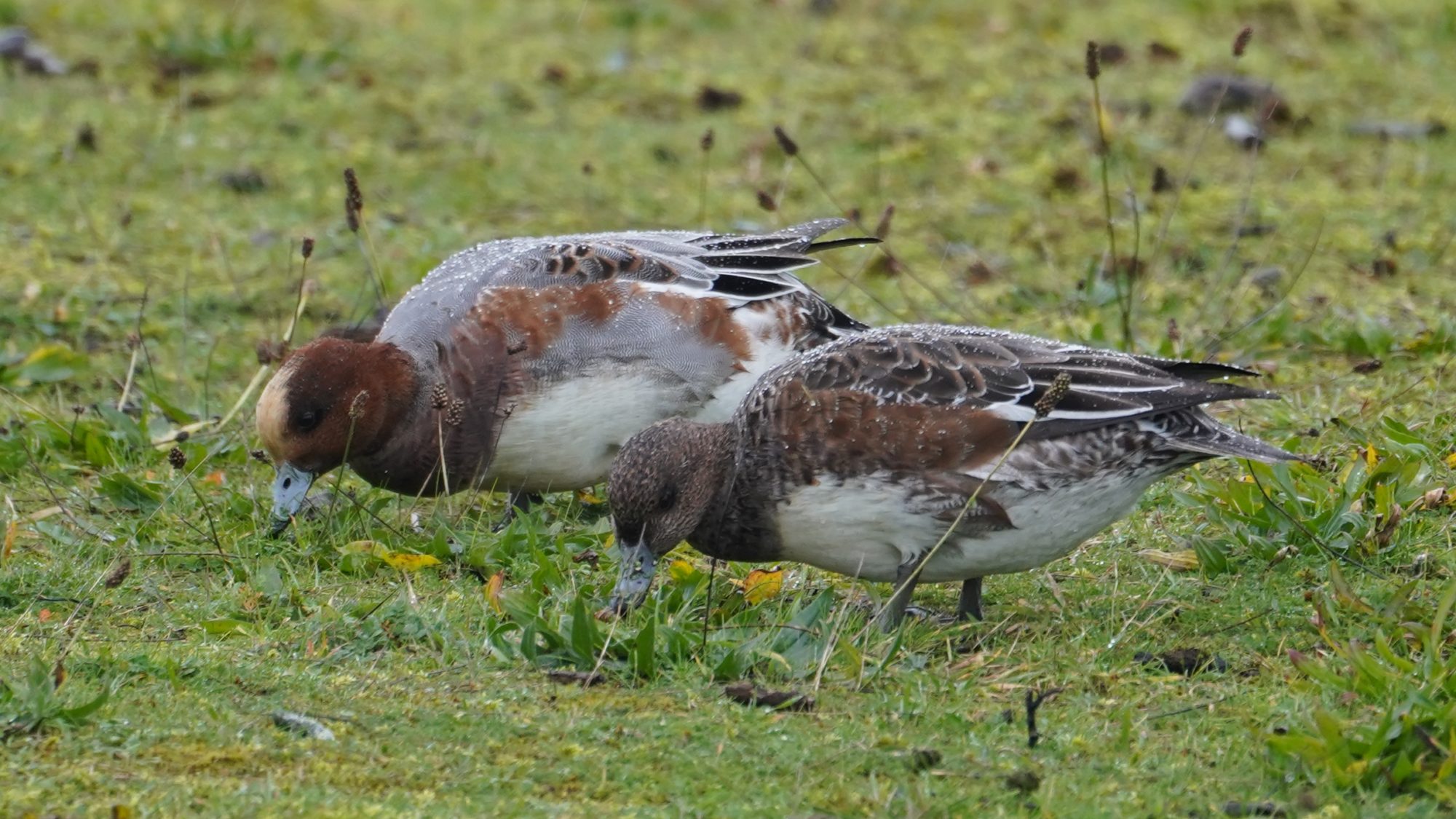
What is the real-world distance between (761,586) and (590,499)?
120 centimetres

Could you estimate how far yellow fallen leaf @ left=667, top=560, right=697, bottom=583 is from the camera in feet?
14.3

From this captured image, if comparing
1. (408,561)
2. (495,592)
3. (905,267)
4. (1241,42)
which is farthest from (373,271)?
(1241,42)

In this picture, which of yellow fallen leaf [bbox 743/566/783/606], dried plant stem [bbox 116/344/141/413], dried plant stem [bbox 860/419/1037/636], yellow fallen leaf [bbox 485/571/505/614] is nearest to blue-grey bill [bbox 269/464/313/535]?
yellow fallen leaf [bbox 485/571/505/614]

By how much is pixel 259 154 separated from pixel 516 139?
1.23 m

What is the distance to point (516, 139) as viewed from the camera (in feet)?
29.8

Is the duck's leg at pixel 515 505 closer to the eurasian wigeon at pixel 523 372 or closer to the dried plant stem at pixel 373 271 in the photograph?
the eurasian wigeon at pixel 523 372

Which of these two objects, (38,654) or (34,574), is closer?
(38,654)

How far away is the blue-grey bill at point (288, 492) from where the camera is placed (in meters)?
4.94

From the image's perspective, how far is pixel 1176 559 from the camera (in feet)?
15.4

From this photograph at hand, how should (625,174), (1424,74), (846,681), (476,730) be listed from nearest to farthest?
1. (476,730)
2. (846,681)
3. (625,174)
4. (1424,74)

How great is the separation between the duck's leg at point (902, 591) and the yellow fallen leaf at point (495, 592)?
89 centimetres

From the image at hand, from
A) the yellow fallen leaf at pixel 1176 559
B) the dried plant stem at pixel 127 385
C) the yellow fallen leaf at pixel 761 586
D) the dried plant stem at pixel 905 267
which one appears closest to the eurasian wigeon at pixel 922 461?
the yellow fallen leaf at pixel 761 586

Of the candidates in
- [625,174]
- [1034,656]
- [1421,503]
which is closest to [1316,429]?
[1421,503]

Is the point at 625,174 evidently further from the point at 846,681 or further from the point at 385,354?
the point at 846,681
